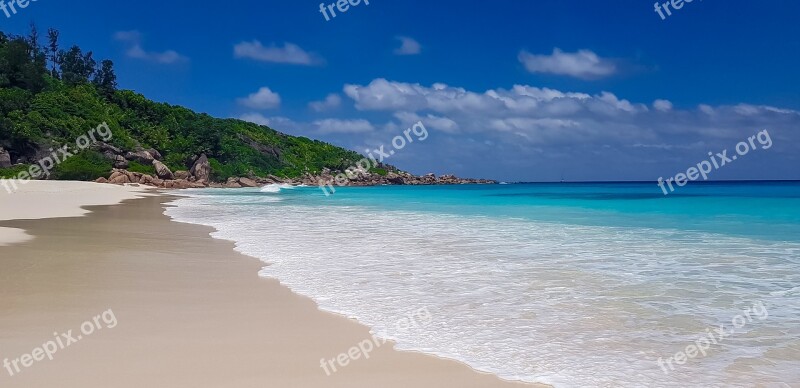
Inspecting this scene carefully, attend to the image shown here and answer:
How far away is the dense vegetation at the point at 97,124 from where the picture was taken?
50.8 m

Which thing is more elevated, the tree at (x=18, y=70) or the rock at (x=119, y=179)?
the tree at (x=18, y=70)

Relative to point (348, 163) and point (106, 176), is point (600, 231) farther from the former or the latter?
point (348, 163)

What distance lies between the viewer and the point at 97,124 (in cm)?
6366

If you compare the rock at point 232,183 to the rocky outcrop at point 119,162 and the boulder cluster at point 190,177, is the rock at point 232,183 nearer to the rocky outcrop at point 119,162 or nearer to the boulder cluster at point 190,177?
the boulder cluster at point 190,177

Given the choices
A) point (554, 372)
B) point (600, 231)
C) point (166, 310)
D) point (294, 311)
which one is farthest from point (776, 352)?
point (600, 231)

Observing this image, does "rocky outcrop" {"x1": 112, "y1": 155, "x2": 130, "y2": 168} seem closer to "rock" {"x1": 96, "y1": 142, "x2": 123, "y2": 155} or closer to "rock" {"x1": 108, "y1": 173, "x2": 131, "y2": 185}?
"rock" {"x1": 96, "y1": 142, "x2": 123, "y2": 155}

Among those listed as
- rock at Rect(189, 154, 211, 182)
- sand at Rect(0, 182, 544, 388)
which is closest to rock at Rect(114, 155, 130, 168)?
rock at Rect(189, 154, 211, 182)

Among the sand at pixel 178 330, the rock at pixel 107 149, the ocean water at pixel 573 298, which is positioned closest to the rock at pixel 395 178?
the rock at pixel 107 149

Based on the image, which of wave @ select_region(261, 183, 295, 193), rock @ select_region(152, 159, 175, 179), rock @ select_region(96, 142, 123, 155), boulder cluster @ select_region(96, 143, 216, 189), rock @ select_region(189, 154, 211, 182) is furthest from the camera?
rock @ select_region(189, 154, 211, 182)

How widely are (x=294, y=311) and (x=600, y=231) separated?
38.4 feet

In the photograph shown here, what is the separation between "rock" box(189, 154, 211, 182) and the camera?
224 feet

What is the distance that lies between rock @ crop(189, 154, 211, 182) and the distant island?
0.14m

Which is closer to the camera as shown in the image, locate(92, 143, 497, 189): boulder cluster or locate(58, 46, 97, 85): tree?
locate(92, 143, 497, 189): boulder cluster

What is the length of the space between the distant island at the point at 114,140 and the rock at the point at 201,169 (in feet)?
0.47
